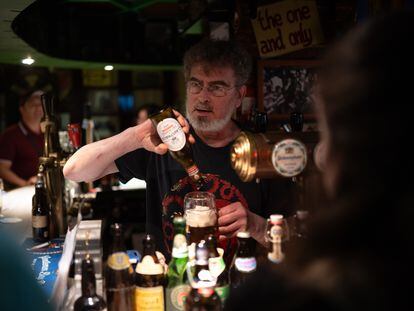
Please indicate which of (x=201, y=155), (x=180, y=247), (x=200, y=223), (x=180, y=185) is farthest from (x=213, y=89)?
(x=180, y=247)

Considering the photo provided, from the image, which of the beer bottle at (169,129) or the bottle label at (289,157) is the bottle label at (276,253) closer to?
the bottle label at (289,157)

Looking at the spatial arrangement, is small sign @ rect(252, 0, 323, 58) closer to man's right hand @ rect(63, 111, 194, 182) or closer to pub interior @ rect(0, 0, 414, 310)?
pub interior @ rect(0, 0, 414, 310)

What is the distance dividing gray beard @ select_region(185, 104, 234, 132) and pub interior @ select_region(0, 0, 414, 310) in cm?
2

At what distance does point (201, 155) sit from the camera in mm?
2078

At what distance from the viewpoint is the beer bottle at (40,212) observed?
7.99 ft

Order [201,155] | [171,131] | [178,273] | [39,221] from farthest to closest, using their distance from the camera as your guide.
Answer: [39,221] → [201,155] → [171,131] → [178,273]

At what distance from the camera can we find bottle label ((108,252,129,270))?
1.32 m

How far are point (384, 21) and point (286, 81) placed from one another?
237cm

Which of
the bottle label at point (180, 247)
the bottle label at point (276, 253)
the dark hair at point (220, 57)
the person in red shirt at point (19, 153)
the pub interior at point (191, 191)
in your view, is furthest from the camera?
the person in red shirt at point (19, 153)

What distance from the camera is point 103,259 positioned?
4.56 feet

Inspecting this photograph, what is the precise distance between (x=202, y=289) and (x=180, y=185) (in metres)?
0.87

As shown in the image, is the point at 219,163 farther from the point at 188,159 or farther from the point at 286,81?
the point at 286,81

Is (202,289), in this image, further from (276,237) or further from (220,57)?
(220,57)

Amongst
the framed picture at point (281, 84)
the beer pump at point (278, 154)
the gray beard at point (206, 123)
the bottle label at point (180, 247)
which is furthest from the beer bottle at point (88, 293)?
the framed picture at point (281, 84)
